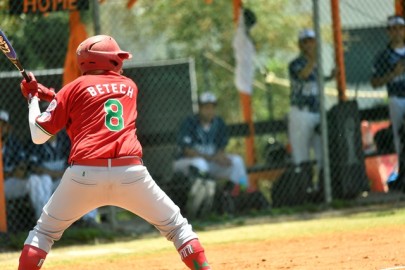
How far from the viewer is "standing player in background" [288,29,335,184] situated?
1240cm

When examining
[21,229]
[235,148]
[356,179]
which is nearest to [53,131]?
[21,229]

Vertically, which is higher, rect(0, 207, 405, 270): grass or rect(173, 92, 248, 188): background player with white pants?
rect(173, 92, 248, 188): background player with white pants

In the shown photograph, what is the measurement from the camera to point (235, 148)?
16.4 metres

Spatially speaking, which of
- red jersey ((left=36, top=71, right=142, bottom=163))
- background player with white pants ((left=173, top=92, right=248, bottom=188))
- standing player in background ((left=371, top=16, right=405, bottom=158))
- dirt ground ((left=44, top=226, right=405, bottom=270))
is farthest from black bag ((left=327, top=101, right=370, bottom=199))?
red jersey ((left=36, top=71, right=142, bottom=163))

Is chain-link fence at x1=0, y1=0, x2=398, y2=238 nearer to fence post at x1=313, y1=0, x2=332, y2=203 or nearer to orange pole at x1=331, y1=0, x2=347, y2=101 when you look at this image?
fence post at x1=313, y1=0, x2=332, y2=203

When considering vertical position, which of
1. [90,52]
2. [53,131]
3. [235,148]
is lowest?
[235,148]

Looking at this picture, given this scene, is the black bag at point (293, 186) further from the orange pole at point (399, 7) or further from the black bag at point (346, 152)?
the orange pole at point (399, 7)

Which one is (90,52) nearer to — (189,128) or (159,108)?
(189,128)

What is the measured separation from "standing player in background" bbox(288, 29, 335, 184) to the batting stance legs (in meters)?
6.17

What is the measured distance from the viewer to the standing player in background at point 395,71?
490 inches

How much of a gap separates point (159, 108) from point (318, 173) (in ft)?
7.35

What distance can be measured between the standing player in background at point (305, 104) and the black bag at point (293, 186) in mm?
161

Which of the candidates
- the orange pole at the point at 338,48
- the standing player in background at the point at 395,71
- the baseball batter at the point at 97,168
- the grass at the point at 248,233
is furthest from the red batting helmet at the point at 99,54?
the standing player in background at the point at 395,71

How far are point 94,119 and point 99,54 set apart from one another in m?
0.45
